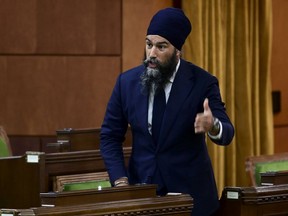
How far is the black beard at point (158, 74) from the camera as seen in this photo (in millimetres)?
3648

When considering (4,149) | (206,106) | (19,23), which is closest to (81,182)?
(4,149)

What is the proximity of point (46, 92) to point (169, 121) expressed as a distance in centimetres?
339

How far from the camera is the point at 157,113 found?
3660 mm

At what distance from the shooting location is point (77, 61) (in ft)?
22.7

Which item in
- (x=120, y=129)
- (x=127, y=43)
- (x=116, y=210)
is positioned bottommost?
(x=116, y=210)

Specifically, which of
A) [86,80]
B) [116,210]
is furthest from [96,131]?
[116,210]

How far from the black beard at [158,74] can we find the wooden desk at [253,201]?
0.50 m

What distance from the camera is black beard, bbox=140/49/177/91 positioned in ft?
12.0

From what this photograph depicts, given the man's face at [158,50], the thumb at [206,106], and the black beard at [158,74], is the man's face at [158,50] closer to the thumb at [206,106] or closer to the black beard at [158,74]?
the black beard at [158,74]

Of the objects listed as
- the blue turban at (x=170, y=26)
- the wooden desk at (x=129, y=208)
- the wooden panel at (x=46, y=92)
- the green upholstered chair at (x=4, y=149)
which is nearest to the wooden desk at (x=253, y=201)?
the wooden desk at (x=129, y=208)

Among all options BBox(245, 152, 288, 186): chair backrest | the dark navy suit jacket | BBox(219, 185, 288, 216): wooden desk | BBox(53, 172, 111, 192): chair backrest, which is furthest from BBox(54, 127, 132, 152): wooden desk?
BBox(219, 185, 288, 216): wooden desk

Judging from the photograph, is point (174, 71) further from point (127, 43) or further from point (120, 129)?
point (127, 43)

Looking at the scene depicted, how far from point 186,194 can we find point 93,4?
362cm

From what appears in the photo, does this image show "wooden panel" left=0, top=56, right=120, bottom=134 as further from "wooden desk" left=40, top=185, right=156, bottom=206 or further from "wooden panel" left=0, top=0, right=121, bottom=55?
"wooden desk" left=40, top=185, right=156, bottom=206
